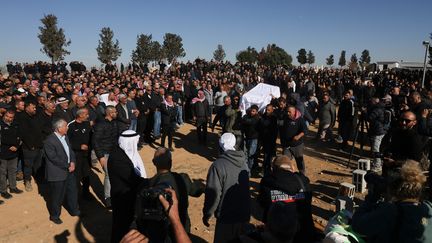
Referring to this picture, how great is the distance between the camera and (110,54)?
37.9m

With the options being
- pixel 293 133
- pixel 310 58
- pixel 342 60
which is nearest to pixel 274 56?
pixel 310 58

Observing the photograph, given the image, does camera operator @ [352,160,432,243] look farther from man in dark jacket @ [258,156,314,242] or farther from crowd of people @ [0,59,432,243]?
man in dark jacket @ [258,156,314,242]

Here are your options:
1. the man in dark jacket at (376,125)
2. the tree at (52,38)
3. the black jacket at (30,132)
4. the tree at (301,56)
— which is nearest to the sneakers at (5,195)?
→ the black jacket at (30,132)

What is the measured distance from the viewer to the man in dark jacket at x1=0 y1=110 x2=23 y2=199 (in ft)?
25.0

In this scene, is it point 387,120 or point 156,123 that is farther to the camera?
point 156,123

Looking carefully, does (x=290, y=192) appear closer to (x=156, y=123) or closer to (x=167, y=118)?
(x=167, y=118)

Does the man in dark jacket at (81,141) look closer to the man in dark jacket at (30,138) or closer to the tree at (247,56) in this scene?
the man in dark jacket at (30,138)

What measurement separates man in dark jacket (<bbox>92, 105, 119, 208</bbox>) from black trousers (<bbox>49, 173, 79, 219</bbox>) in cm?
63

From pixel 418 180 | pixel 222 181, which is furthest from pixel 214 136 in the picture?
pixel 418 180

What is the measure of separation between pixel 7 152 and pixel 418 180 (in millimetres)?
7854

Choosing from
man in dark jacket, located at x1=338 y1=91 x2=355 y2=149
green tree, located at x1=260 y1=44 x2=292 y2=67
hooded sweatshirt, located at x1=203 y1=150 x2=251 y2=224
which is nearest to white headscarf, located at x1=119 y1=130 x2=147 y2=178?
hooded sweatshirt, located at x1=203 y1=150 x2=251 y2=224

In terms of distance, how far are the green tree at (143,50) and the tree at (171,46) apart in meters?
2.45

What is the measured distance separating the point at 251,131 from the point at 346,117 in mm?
4136

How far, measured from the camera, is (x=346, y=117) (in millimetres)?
11641
